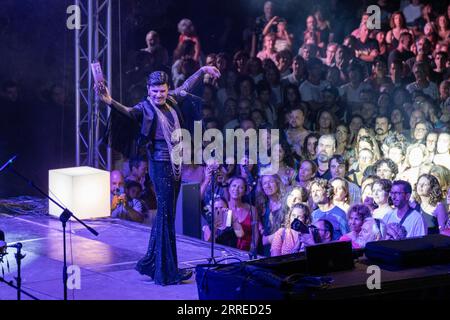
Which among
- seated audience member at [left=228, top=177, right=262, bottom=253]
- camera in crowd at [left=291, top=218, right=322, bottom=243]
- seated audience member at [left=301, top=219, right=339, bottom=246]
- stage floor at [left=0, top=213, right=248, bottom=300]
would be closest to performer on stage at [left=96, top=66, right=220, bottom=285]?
stage floor at [left=0, top=213, right=248, bottom=300]

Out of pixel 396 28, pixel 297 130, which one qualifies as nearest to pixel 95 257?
pixel 297 130

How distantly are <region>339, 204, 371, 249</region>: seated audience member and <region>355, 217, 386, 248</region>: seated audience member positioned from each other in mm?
28

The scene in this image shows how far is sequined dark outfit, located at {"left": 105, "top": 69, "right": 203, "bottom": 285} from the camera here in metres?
6.43

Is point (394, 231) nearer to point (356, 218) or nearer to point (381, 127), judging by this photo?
point (356, 218)

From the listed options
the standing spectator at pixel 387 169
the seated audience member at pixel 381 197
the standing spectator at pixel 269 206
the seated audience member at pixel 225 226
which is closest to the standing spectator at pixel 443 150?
the standing spectator at pixel 387 169

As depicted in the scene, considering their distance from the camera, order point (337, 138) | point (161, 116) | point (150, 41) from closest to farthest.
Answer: point (161, 116) < point (337, 138) < point (150, 41)

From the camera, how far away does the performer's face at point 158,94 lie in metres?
6.49

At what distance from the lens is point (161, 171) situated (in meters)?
6.46

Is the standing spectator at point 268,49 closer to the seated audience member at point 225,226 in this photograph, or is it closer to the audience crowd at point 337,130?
the audience crowd at point 337,130

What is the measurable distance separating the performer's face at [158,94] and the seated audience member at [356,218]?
2.29 metres
